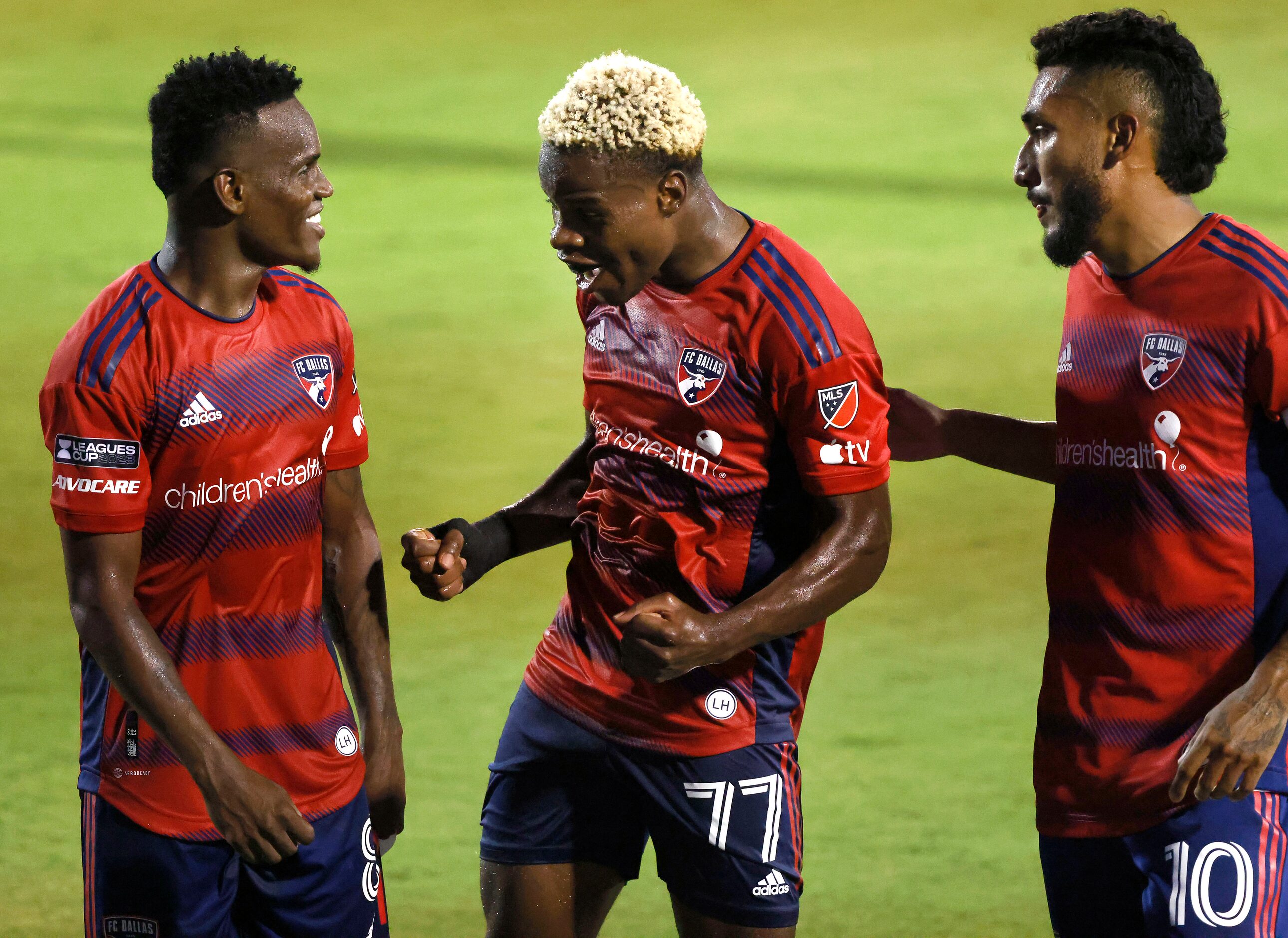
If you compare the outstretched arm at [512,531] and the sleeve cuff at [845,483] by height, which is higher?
the sleeve cuff at [845,483]

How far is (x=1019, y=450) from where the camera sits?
388 cm

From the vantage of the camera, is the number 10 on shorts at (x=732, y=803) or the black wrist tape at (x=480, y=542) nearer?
the number 10 on shorts at (x=732, y=803)

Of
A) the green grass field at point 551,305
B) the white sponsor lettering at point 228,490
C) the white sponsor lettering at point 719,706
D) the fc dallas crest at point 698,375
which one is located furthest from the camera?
the green grass field at point 551,305

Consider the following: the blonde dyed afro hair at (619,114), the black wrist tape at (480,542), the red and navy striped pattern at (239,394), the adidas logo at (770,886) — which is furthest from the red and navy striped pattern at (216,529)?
the adidas logo at (770,886)

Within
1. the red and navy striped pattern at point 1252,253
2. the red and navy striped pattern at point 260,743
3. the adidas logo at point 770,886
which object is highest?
the red and navy striped pattern at point 1252,253

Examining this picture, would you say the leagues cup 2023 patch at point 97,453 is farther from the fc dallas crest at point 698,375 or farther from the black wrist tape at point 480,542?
the fc dallas crest at point 698,375

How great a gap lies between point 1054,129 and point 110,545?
194cm

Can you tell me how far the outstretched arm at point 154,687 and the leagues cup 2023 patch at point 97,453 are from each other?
0.41 feet

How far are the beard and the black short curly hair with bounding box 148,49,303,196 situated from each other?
4.83 ft

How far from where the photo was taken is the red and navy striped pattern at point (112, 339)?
312 centimetres

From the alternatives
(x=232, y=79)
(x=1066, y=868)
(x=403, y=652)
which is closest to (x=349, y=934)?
(x=1066, y=868)

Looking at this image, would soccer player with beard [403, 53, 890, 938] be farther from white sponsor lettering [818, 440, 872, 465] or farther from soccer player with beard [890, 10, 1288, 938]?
soccer player with beard [890, 10, 1288, 938]

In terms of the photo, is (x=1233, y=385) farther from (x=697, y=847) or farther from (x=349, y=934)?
(x=349, y=934)

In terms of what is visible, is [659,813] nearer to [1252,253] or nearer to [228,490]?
[228,490]
